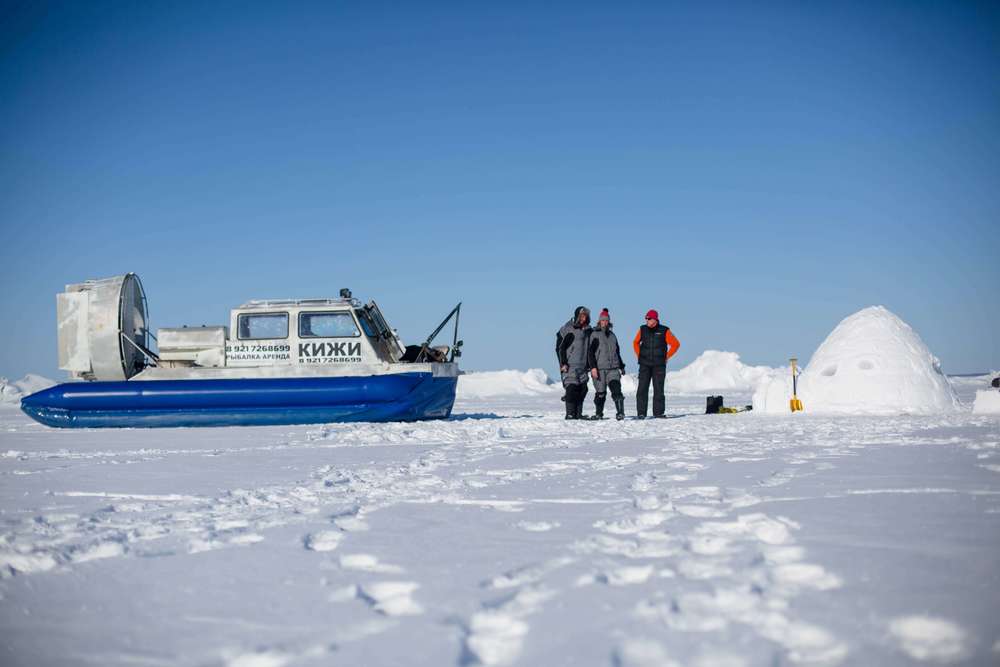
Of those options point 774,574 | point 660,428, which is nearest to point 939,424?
point 660,428

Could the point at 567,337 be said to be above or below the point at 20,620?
above

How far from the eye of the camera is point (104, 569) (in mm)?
2393

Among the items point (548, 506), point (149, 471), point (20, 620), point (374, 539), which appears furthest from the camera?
point (149, 471)

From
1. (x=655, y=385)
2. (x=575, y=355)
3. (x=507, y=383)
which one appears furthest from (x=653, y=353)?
(x=507, y=383)

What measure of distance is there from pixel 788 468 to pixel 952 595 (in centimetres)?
239

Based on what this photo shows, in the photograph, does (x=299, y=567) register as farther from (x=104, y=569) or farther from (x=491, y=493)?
(x=491, y=493)

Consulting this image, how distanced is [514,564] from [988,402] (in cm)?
928

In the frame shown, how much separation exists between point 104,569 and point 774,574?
2245 millimetres

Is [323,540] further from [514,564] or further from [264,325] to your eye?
[264,325]

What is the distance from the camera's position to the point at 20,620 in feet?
6.42

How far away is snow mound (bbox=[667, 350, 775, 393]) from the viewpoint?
51.0 meters

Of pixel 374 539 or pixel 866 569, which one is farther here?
pixel 374 539

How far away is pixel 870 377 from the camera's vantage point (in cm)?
1043

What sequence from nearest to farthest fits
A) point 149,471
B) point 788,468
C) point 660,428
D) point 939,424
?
point 788,468 < point 149,471 < point 939,424 < point 660,428
